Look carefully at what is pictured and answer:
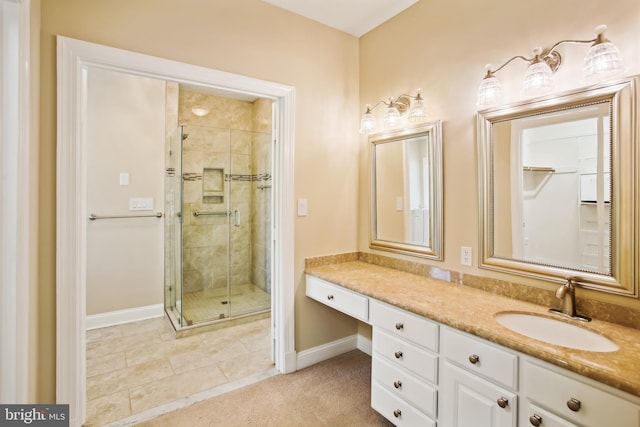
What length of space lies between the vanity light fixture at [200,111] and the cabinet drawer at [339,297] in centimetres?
275

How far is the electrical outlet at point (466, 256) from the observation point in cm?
194

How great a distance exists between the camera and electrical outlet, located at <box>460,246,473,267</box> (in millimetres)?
1943

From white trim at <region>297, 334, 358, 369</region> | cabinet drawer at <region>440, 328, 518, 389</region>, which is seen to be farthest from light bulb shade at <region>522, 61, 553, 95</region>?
white trim at <region>297, 334, 358, 369</region>

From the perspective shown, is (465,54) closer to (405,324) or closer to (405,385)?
(405,324)

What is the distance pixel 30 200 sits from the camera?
4.73 feet

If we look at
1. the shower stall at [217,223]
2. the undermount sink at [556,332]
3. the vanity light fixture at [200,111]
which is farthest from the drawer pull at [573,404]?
the vanity light fixture at [200,111]

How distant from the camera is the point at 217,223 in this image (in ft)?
12.8

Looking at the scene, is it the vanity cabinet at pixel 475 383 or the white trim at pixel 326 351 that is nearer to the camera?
the vanity cabinet at pixel 475 383

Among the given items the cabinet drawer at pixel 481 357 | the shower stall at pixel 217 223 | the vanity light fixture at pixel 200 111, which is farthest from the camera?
the vanity light fixture at pixel 200 111

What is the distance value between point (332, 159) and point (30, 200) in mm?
1853

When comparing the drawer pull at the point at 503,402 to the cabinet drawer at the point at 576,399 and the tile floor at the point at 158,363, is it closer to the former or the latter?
the cabinet drawer at the point at 576,399

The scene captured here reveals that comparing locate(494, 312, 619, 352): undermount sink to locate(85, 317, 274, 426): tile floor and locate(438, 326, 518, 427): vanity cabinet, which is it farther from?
locate(85, 317, 274, 426): tile floor

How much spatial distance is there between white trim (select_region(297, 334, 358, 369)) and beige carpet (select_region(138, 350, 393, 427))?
0.25 ft

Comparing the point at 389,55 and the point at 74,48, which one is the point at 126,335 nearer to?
the point at 74,48
